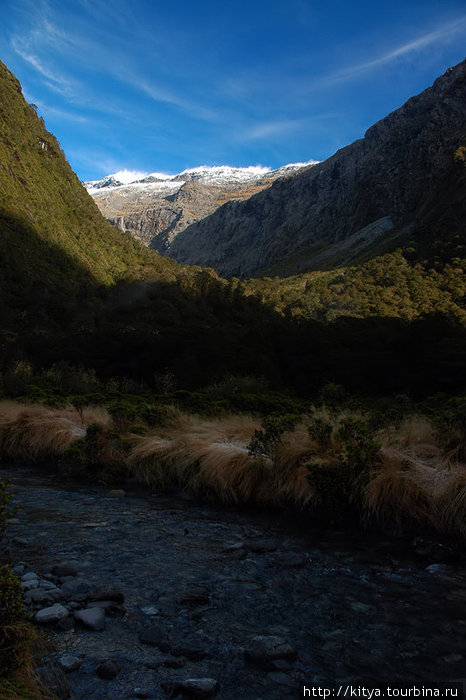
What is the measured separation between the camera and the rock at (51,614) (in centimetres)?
379

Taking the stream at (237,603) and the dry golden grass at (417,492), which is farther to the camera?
the dry golden grass at (417,492)

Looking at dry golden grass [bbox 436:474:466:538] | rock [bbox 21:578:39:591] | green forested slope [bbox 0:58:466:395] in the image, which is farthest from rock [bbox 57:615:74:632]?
green forested slope [bbox 0:58:466:395]

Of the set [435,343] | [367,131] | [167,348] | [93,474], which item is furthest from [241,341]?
[367,131]

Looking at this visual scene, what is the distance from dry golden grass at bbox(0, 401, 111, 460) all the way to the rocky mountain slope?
303 feet

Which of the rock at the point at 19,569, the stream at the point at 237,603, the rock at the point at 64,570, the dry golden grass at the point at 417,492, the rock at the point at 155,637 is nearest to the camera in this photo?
the stream at the point at 237,603

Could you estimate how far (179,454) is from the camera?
9.88 metres

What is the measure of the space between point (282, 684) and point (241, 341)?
74.5ft

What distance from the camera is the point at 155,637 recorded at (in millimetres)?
3676

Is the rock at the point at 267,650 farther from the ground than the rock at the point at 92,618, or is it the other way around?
the rock at the point at 267,650

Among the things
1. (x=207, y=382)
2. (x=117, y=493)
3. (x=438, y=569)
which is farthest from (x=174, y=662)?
(x=207, y=382)

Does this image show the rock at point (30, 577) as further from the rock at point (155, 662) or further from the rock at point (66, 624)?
the rock at point (155, 662)

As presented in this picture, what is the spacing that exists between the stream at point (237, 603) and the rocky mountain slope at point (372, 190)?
9574 centimetres

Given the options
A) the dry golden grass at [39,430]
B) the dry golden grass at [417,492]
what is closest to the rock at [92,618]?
the dry golden grass at [417,492]

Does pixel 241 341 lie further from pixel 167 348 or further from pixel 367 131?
pixel 367 131
